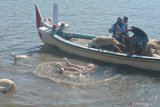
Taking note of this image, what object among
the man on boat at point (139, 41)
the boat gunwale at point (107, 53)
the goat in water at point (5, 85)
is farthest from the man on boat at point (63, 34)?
the goat in water at point (5, 85)

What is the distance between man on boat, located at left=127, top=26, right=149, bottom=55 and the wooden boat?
470 mm

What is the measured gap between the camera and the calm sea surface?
12672 millimetres

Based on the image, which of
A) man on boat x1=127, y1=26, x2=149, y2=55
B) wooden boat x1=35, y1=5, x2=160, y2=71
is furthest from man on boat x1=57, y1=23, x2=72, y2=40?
man on boat x1=127, y1=26, x2=149, y2=55

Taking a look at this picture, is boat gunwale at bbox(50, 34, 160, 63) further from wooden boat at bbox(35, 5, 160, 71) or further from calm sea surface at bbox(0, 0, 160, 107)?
calm sea surface at bbox(0, 0, 160, 107)

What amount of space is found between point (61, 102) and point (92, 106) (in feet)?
→ 3.23

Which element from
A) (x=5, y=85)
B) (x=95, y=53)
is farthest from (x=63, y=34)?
(x=5, y=85)

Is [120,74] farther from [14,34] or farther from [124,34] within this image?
[14,34]

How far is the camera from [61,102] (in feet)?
41.1

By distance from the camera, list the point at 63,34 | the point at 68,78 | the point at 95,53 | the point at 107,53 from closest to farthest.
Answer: the point at 68,78, the point at 107,53, the point at 95,53, the point at 63,34

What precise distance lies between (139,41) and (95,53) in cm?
186

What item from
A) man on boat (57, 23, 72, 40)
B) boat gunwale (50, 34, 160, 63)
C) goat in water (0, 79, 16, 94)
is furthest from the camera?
man on boat (57, 23, 72, 40)

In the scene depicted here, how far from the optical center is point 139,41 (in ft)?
50.3

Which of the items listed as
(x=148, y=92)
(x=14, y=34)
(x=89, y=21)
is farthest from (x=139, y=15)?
(x=148, y=92)

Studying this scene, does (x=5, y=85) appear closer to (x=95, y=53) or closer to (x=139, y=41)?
(x=95, y=53)
